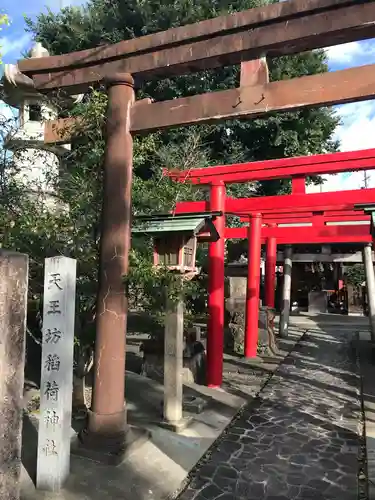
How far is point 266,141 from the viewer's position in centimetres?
1753

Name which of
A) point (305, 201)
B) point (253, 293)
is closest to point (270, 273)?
point (253, 293)

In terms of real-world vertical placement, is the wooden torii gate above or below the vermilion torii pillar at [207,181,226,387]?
above

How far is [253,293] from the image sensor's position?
11.4 meters

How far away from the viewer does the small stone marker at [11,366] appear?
3.21 meters

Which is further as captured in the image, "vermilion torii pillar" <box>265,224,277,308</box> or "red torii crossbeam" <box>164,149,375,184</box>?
"vermilion torii pillar" <box>265,224,277,308</box>

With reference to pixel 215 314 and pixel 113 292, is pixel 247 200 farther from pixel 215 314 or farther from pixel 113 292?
pixel 113 292

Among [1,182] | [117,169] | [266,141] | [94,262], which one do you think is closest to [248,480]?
[94,262]

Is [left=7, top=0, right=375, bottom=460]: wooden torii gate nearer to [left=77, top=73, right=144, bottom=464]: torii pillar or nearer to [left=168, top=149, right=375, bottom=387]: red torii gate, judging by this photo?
[left=77, top=73, right=144, bottom=464]: torii pillar

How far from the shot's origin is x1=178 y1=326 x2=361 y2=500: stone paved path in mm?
4695

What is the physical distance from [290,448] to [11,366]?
161 inches

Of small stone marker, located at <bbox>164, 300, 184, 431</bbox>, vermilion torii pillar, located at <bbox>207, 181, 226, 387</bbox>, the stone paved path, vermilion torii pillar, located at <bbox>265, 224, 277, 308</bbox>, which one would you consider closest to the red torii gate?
vermilion torii pillar, located at <bbox>207, 181, 226, 387</bbox>

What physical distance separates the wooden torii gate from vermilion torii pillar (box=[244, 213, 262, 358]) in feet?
22.0

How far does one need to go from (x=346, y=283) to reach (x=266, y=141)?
11.6 meters

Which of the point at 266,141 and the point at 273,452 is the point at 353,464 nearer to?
the point at 273,452
